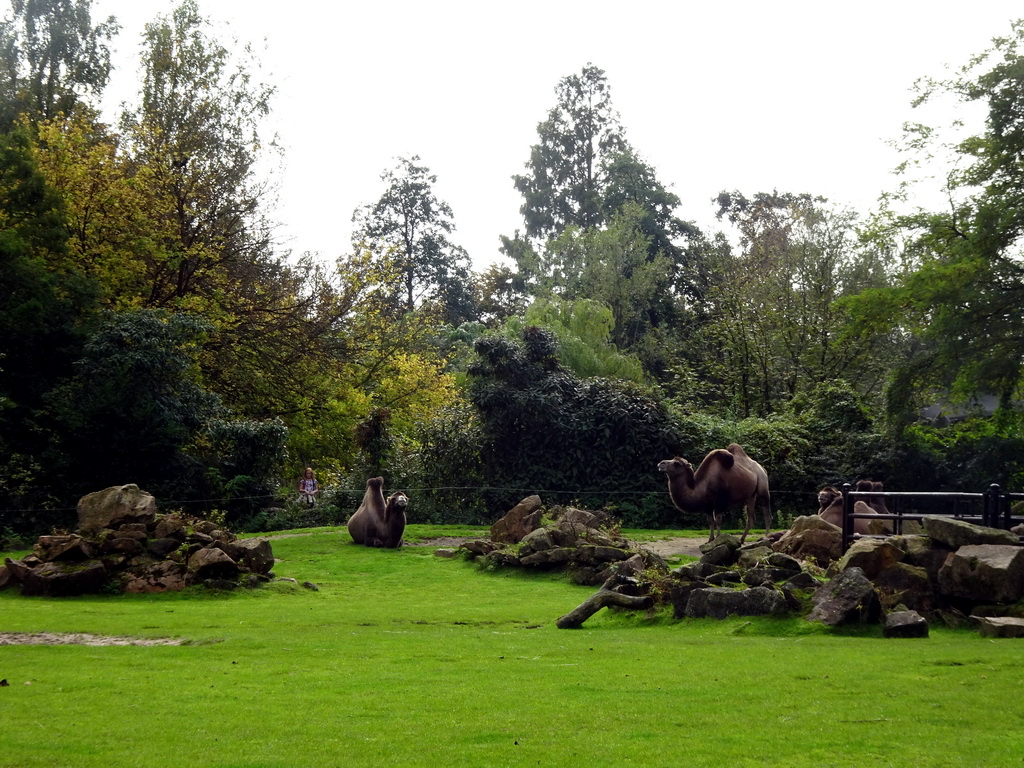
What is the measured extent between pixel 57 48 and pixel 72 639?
35.4 meters

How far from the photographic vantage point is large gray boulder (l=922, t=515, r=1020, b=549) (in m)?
11.9

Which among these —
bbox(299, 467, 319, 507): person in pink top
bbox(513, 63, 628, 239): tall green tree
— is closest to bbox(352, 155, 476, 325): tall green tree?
bbox(513, 63, 628, 239): tall green tree

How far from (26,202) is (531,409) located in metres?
14.1

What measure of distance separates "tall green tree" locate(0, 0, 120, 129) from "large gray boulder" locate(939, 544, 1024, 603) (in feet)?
118

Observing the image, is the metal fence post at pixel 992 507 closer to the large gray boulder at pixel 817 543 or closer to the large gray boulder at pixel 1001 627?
the large gray boulder at pixel 1001 627

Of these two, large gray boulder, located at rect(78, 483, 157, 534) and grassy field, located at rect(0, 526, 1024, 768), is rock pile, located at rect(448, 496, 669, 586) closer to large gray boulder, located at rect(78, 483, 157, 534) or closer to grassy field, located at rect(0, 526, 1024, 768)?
grassy field, located at rect(0, 526, 1024, 768)

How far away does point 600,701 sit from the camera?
7.58 m

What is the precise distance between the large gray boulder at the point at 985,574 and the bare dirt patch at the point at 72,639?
8436mm

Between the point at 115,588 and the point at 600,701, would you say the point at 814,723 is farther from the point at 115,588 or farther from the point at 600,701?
the point at 115,588

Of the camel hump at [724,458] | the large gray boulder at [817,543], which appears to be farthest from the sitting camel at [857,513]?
the camel hump at [724,458]

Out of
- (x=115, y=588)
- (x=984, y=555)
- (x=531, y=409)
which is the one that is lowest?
(x=115, y=588)

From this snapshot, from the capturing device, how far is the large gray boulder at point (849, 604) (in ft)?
36.3

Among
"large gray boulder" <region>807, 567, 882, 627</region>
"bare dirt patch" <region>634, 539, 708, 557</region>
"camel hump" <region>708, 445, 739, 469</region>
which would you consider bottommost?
"bare dirt patch" <region>634, 539, 708, 557</region>

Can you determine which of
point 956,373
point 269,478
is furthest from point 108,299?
point 956,373
